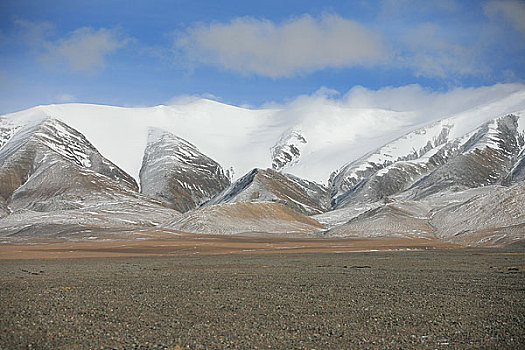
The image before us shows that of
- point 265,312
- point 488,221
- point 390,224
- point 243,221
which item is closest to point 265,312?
point 265,312

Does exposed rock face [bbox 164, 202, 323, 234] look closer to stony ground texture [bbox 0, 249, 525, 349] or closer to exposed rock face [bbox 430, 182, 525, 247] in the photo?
exposed rock face [bbox 430, 182, 525, 247]

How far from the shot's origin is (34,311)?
22547mm

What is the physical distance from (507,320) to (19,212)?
17150 centimetres

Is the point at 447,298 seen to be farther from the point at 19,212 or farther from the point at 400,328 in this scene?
the point at 19,212

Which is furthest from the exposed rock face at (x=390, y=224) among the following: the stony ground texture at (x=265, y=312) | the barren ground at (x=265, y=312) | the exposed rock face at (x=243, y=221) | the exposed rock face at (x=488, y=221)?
the barren ground at (x=265, y=312)

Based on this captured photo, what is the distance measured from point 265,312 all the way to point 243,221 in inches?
5400

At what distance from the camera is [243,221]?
160 m

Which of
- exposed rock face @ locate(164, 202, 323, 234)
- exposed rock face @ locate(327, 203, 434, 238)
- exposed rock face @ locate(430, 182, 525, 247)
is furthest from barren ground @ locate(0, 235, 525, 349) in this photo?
exposed rock face @ locate(164, 202, 323, 234)

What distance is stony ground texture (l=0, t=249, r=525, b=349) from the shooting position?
1862cm

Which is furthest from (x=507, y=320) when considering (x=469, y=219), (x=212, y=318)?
(x=469, y=219)

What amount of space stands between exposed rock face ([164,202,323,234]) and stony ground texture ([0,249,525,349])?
374 ft

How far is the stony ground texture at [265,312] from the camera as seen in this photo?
18625 mm

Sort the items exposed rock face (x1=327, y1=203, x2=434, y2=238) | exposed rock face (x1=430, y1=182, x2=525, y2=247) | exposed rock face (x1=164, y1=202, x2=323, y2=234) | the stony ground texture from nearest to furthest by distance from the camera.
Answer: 1. the stony ground texture
2. exposed rock face (x1=430, y1=182, x2=525, y2=247)
3. exposed rock face (x1=327, y1=203, x2=434, y2=238)
4. exposed rock face (x1=164, y1=202, x2=323, y2=234)

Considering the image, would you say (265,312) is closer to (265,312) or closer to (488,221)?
(265,312)
